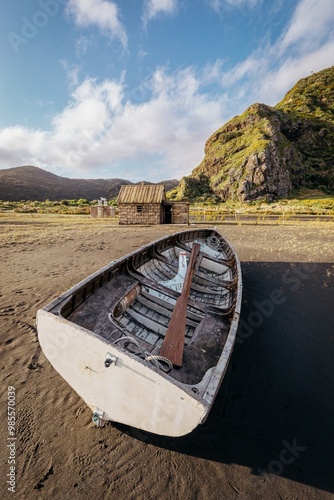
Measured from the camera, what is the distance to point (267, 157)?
7462 centimetres

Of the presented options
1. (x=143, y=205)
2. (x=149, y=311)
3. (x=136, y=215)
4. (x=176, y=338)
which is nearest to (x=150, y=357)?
(x=176, y=338)

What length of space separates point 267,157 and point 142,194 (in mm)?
63370

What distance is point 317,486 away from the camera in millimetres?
2654

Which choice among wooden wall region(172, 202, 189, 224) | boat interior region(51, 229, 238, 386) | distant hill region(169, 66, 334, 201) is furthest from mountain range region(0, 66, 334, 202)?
boat interior region(51, 229, 238, 386)

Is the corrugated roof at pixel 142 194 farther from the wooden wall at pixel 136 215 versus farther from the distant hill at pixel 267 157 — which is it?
the distant hill at pixel 267 157

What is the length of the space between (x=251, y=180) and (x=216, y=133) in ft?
191

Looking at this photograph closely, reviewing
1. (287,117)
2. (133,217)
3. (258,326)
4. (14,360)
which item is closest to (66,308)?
(14,360)

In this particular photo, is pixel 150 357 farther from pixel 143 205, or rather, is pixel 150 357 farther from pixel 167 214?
pixel 167 214

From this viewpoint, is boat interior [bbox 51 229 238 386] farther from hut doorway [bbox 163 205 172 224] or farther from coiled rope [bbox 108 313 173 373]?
hut doorway [bbox 163 205 172 224]

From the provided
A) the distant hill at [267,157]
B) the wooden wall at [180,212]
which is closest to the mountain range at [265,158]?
the distant hill at [267,157]

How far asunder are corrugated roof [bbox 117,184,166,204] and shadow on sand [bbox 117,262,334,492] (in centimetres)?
2295

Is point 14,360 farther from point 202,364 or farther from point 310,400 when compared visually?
point 310,400

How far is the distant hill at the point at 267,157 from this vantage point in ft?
244

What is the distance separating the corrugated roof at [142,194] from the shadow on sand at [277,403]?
23.0 meters
